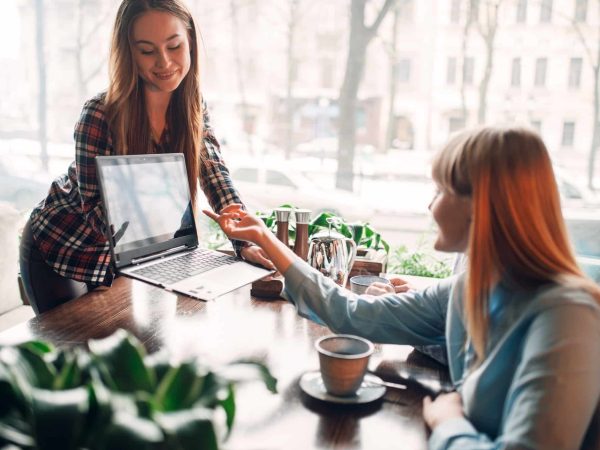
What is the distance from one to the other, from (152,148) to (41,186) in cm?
230

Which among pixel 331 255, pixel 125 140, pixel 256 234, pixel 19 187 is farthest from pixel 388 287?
pixel 19 187

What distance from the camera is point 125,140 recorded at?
160 centimetres

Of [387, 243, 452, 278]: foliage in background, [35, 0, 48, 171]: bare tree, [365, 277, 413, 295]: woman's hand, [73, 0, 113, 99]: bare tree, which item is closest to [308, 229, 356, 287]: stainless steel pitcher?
[365, 277, 413, 295]: woman's hand

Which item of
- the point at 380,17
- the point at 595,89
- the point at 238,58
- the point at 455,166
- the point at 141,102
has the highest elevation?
the point at 380,17

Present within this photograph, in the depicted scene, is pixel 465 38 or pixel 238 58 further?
pixel 238 58

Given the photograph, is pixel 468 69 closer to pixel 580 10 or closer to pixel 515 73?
pixel 515 73

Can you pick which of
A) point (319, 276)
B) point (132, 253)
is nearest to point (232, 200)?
point (132, 253)

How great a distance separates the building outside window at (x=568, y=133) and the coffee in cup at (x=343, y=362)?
2.44 m

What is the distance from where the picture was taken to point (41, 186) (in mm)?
3668

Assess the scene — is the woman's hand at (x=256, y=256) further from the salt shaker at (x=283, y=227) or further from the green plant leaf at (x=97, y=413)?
the green plant leaf at (x=97, y=413)

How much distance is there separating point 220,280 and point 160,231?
22 centimetres

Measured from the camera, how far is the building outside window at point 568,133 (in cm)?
296

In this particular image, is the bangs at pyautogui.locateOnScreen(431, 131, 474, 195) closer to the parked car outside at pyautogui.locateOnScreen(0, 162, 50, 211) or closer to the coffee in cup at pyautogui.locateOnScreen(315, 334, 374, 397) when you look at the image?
the coffee in cup at pyautogui.locateOnScreen(315, 334, 374, 397)

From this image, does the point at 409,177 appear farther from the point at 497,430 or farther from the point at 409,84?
the point at 497,430
